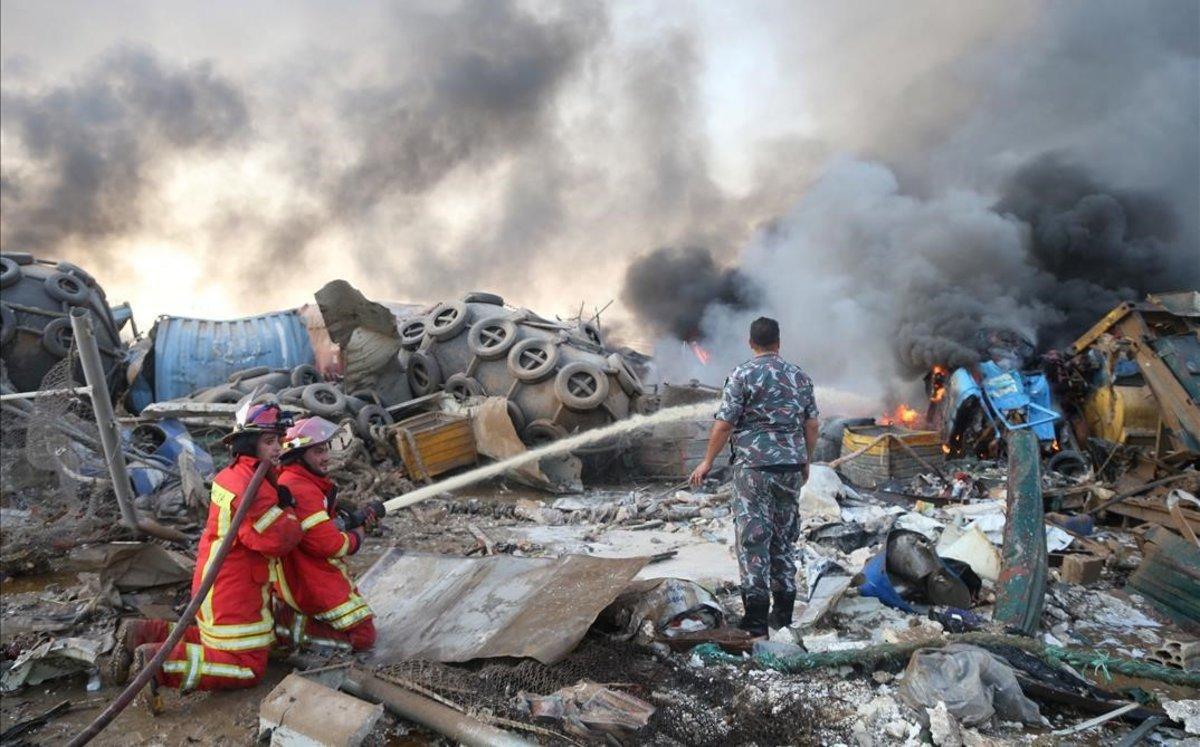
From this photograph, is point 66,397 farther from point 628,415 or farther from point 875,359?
point 875,359

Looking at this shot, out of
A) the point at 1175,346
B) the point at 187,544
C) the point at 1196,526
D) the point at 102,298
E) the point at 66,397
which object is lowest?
the point at 1196,526

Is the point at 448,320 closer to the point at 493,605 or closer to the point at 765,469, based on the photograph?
the point at 493,605

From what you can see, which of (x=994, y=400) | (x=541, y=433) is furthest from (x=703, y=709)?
(x=994, y=400)

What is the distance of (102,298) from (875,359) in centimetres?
1292

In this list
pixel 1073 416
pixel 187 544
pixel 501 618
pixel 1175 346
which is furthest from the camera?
pixel 1073 416

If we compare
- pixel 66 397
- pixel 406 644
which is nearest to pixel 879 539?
pixel 406 644

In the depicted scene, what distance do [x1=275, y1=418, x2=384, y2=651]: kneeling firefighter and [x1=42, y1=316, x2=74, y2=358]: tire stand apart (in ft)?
26.9

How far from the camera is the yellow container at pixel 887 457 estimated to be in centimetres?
850

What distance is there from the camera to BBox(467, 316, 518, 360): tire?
32.8 feet

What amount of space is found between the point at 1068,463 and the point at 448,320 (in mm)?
8622

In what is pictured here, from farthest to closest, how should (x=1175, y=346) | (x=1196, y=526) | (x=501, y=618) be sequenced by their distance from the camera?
1. (x=1175, y=346)
2. (x=1196, y=526)
3. (x=501, y=618)

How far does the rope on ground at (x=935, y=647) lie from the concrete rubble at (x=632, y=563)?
15 mm

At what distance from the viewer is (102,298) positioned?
438 inches

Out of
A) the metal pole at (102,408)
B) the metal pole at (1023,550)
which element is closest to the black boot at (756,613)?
the metal pole at (1023,550)
